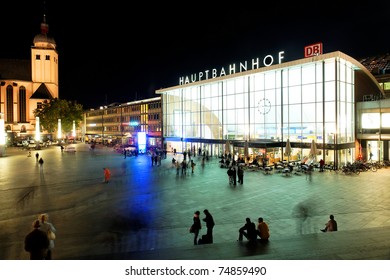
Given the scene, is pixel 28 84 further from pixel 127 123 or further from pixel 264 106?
pixel 264 106

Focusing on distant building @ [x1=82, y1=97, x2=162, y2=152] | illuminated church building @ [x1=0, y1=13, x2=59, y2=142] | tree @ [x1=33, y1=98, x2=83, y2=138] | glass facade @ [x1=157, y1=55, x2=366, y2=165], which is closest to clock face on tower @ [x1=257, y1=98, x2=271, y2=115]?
glass facade @ [x1=157, y1=55, x2=366, y2=165]

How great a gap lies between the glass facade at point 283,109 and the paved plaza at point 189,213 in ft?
25.6

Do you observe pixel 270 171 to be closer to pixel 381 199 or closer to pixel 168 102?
pixel 381 199

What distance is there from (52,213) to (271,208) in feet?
39.8

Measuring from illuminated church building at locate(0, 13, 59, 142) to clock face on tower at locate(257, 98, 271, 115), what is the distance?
9120cm

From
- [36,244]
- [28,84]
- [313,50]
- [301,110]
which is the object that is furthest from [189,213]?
[28,84]

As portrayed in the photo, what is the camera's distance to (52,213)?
52.3 ft

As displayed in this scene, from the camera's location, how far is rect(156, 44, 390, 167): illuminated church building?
33.8m

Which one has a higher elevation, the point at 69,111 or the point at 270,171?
the point at 69,111

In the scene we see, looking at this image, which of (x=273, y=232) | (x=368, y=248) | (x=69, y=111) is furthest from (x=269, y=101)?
(x=69, y=111)

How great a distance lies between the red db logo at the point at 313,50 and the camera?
115 ft

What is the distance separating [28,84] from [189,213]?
118m

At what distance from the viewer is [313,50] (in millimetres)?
35719

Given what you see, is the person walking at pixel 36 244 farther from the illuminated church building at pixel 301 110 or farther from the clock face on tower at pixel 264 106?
the clock face on tower at pixel 264 106
